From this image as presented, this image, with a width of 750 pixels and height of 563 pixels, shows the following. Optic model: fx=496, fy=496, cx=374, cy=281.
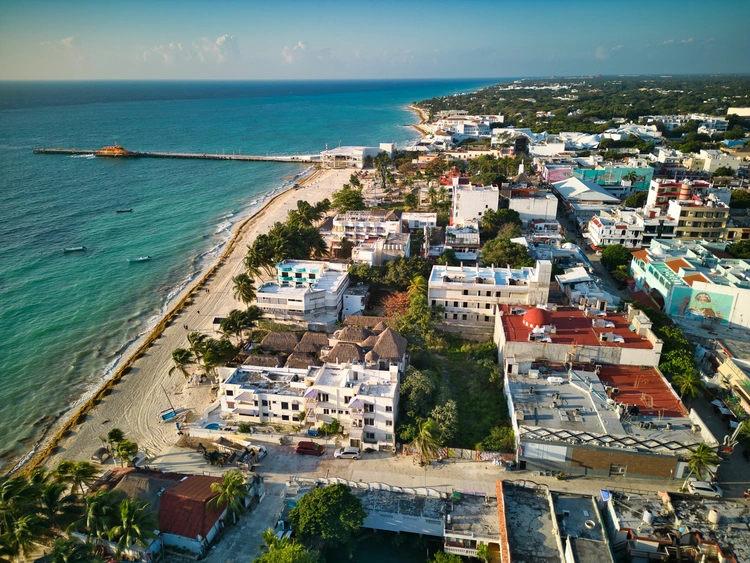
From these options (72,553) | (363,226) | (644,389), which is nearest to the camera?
(72,553)

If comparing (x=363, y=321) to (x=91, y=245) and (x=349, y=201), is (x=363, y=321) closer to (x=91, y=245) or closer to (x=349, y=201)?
(x=349, y=201)

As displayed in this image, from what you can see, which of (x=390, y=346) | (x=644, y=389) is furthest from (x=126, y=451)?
(x=644, y=389)

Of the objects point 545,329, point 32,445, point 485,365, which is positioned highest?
point 545,329

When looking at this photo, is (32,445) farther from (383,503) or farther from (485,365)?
(485,365)

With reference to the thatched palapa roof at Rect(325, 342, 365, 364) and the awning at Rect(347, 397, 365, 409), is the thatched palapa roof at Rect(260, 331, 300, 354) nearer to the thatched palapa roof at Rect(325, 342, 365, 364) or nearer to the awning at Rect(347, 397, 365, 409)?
the thatched palapa roof at Rect(325, 342, 365, 364)

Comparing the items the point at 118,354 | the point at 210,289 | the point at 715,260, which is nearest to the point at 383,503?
the point at 118,354

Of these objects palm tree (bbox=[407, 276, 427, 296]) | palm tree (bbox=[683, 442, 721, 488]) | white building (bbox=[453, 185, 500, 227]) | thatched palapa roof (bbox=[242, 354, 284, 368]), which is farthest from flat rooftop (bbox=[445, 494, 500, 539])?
Answer: white building (bbox=[453, 185, 500, 227])
